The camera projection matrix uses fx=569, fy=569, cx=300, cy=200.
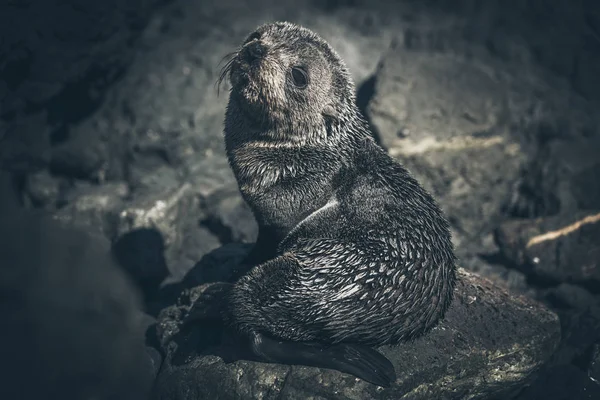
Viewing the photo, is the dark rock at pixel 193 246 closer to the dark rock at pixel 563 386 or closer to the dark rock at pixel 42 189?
the dark rock at pixel 42 189

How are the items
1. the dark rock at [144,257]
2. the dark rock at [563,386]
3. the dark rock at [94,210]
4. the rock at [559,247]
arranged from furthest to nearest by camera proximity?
the dark rock at [94,210]
the rock at [559,247]
the dark rock at [144,257]
the dark rock at [563,386]

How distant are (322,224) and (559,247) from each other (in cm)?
413

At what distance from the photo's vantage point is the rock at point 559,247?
7422mm

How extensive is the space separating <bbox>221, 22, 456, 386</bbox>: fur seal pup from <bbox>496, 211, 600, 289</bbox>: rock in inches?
125

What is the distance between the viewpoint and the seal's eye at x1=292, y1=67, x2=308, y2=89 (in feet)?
16.7

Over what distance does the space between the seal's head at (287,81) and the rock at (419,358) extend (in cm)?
169

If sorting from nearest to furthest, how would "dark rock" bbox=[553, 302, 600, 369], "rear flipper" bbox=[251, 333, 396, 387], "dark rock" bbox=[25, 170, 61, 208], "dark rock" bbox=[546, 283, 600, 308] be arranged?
1. "rear flipper" bbox=[251, 333, 396, 387]
2. "dark rock" bbox=[553, 302, 600, 369]
3. "dark rock" bbox=[546, 283, 600, 308]
4. "dark rock" bbox=[25, 170, 61, 208]

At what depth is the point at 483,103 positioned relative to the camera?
28.4 feet

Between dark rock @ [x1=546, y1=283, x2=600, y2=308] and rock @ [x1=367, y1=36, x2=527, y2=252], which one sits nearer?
dark rock @ [x1=546, y1=283, x2=600, y2=308]

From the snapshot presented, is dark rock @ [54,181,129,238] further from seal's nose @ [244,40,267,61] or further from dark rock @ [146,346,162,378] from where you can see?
seal's nose @ [244,40,267,61]

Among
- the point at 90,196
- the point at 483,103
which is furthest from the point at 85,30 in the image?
the point at 483,103

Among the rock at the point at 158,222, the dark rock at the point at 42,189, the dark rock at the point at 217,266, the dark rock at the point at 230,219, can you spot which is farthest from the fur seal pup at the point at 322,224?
the dark rock at the point at 42,189

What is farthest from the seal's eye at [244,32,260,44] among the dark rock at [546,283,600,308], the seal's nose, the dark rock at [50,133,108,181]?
the dark rock at [546,283,600,308]

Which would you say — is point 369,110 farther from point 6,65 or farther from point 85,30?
point 6,65
